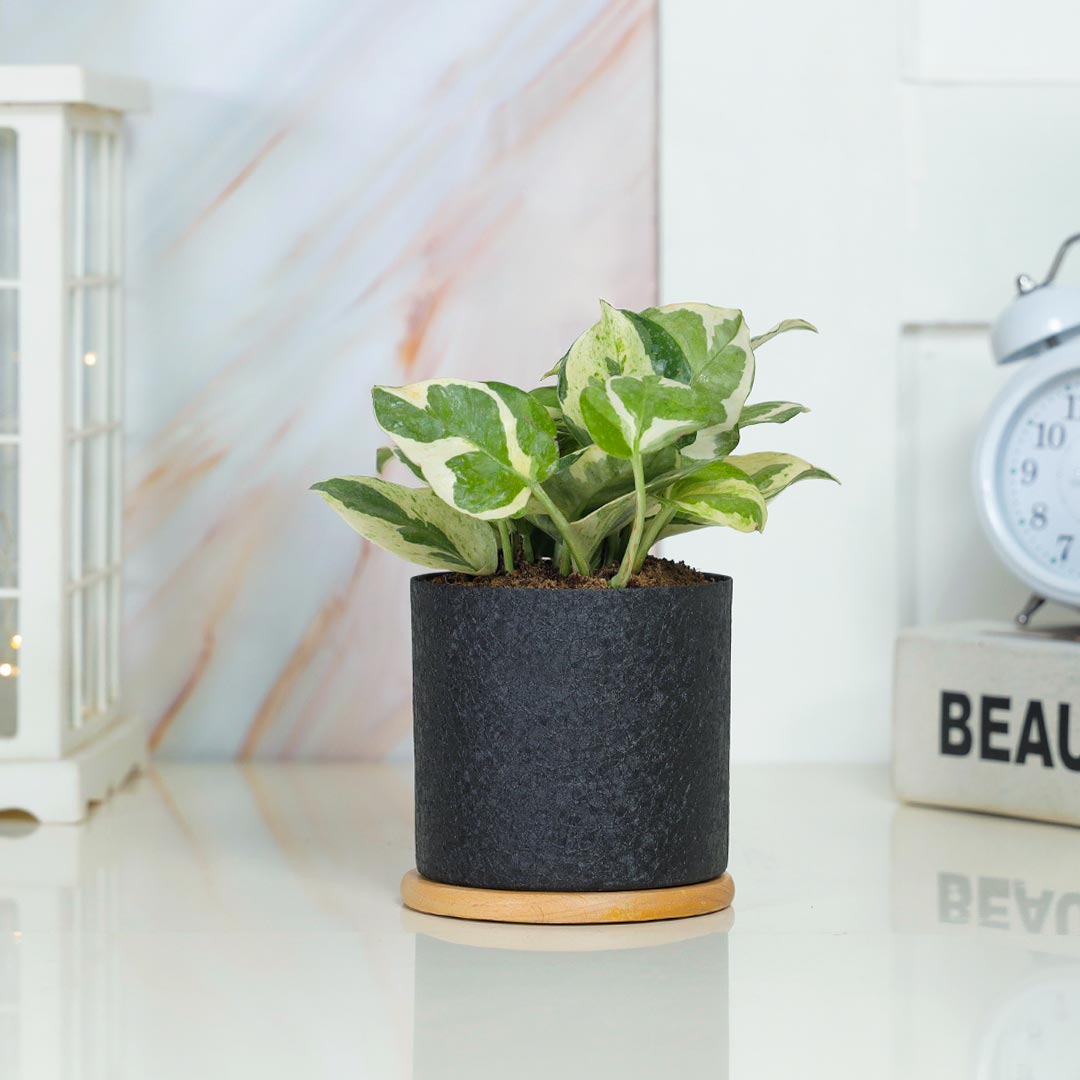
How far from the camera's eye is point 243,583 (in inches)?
51.4

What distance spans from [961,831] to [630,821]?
0.36 meters

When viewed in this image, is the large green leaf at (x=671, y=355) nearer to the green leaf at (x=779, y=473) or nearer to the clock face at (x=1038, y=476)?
the green leaf at (x=779, y=473)

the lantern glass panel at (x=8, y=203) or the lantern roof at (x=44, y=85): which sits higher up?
the lantern roof at (x=44, y=85)

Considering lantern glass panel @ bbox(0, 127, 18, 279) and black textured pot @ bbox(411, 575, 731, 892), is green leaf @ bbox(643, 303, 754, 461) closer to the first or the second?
black textured pot @ bbox(411, 575, 731, 892)

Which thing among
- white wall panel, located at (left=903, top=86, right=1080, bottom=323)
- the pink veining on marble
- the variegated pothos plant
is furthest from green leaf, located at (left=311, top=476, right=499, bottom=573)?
white wall panel, located at (left=903, top=86, right=1080, bottom=323)

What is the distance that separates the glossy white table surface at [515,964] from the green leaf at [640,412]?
0.25 metres

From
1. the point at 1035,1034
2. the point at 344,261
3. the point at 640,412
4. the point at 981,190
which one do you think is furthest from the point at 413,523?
the point at 981,190

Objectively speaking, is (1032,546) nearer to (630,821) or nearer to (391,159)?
(630,821)

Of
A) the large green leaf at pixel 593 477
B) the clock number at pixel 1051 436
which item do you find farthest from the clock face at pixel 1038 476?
the large green leaf at pixel 593 477

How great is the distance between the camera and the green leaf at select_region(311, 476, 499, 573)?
2.74 feet

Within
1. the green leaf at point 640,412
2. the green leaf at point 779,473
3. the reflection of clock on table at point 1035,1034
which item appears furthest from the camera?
the green leaf at point 779,473

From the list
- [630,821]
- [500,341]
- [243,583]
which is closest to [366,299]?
[500,341]

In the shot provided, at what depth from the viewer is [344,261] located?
1.29 m

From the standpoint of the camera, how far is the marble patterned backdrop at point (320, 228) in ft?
4.21
